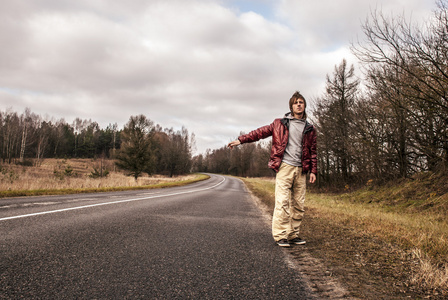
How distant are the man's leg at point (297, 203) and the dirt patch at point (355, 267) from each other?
0.77 ft

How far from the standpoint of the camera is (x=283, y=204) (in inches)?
140

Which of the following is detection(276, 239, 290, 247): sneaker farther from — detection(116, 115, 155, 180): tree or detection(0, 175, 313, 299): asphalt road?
detection(116, 115, 155, 180): tree

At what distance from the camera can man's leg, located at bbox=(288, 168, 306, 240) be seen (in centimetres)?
366

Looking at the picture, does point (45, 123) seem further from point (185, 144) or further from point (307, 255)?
point (307, 255)

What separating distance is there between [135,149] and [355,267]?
33.3 metres

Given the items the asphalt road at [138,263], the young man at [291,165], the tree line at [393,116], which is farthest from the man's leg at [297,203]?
the tree line at [393,116]

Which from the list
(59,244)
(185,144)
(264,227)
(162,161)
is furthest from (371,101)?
(185,144)

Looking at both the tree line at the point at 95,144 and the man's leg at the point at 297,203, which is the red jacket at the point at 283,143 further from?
the tree line at the point at 95,144

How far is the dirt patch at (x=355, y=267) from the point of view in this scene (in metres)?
2.00

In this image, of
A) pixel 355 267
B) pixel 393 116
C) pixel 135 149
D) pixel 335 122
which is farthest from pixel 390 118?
pixel 135 149

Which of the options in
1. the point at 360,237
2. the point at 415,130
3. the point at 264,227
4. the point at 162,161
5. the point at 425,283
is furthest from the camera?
the point at 162,161

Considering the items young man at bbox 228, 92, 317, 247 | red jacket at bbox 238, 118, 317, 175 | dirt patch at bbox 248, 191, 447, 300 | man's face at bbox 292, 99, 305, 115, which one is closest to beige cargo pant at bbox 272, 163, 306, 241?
young man at bbox 228, 92, 317, 247

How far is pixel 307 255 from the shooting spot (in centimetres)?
307

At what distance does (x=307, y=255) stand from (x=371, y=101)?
1144cm
